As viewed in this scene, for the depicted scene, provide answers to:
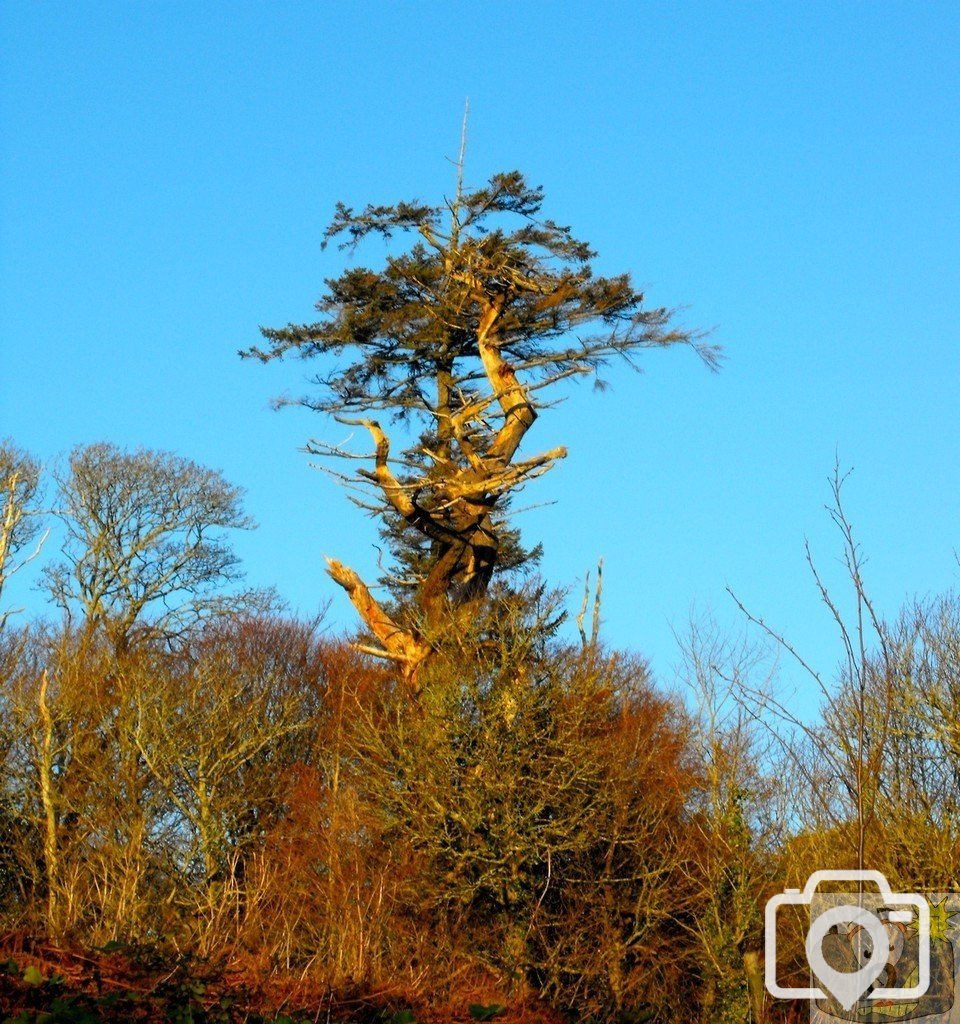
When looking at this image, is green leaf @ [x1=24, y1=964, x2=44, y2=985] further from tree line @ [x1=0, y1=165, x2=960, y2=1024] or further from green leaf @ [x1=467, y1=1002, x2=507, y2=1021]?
tree line @ [x1=0, y1=165, x2=960, y2=1024]

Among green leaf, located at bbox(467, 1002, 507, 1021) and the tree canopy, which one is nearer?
green leaf, located at bbox(467, 1002, 507, 1021)

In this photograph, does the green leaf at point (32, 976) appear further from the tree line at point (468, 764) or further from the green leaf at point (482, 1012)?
the tree line at point (468, 764)

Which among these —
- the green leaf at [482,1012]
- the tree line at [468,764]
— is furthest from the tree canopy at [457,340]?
the green leaf at [482,1012]

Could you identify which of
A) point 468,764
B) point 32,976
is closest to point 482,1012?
point 32,976

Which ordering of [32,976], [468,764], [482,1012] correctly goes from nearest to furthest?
1. [32,976]
2. [482,1012]
3. [468,764]

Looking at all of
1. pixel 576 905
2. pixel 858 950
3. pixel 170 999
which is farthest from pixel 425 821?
pixel 170 999

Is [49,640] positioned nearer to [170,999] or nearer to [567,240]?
[567,240]

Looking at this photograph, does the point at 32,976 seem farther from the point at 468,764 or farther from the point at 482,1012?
the point at 468,764

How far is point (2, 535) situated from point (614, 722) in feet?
49.7

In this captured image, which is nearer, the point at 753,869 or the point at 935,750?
the point at 935,750

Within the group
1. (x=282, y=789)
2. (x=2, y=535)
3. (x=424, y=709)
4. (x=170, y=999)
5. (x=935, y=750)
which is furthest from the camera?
(x=2, y=535)

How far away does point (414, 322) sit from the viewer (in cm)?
2431

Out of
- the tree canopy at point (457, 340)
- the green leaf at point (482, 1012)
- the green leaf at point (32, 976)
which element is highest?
the tree canopy at point (457, 340)

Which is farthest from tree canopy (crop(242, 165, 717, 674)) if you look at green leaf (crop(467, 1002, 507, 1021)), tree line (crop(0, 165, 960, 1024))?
green leaf (crop(467, 1002, 507, 1021))
